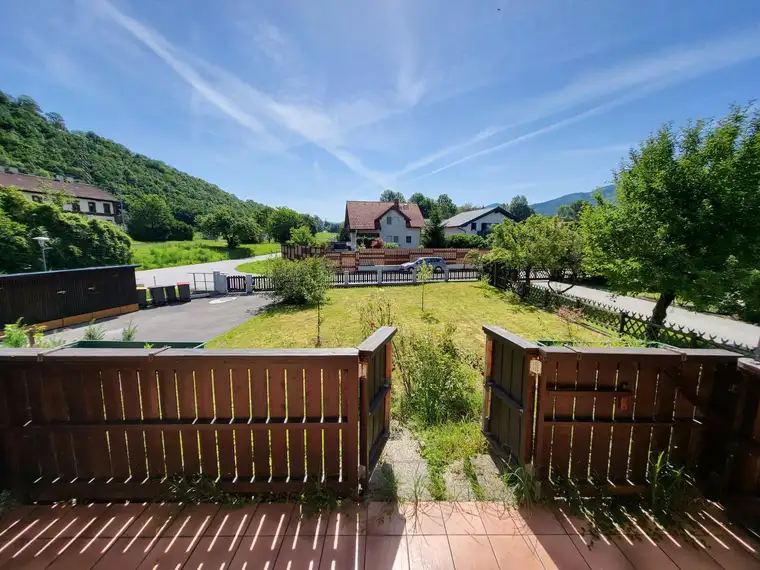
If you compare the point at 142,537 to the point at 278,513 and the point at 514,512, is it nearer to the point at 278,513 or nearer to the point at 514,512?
the point at 278,513

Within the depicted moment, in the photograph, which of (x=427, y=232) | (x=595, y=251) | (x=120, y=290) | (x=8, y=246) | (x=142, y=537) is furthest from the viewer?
(x=427, y=232)

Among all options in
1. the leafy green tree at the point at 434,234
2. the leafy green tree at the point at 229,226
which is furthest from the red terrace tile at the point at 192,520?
the leafy green tree at the point at 229,226

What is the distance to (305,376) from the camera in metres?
2.53

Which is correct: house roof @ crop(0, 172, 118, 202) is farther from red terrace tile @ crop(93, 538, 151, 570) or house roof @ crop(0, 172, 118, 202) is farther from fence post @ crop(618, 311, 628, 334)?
fence post @ crop(618, 311, 628, 334)

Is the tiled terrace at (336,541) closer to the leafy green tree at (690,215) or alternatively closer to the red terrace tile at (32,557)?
the red terrace tile at (32,557)

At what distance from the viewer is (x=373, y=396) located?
2842 millimetres

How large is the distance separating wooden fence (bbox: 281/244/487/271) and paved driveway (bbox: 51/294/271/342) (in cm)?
1103

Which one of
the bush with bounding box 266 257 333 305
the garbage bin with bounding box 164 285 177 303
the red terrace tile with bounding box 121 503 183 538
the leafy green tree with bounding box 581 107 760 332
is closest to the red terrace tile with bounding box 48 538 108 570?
the red terrace tile with bounding box 121 503 183 538

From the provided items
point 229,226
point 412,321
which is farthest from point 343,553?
point 229,226

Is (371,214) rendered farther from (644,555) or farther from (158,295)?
(644,555)

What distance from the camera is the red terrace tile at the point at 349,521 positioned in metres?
2.32

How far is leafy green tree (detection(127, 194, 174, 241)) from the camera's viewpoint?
2101 inches

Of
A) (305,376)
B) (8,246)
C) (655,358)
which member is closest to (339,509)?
(305,376)

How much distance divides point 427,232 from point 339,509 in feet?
115
